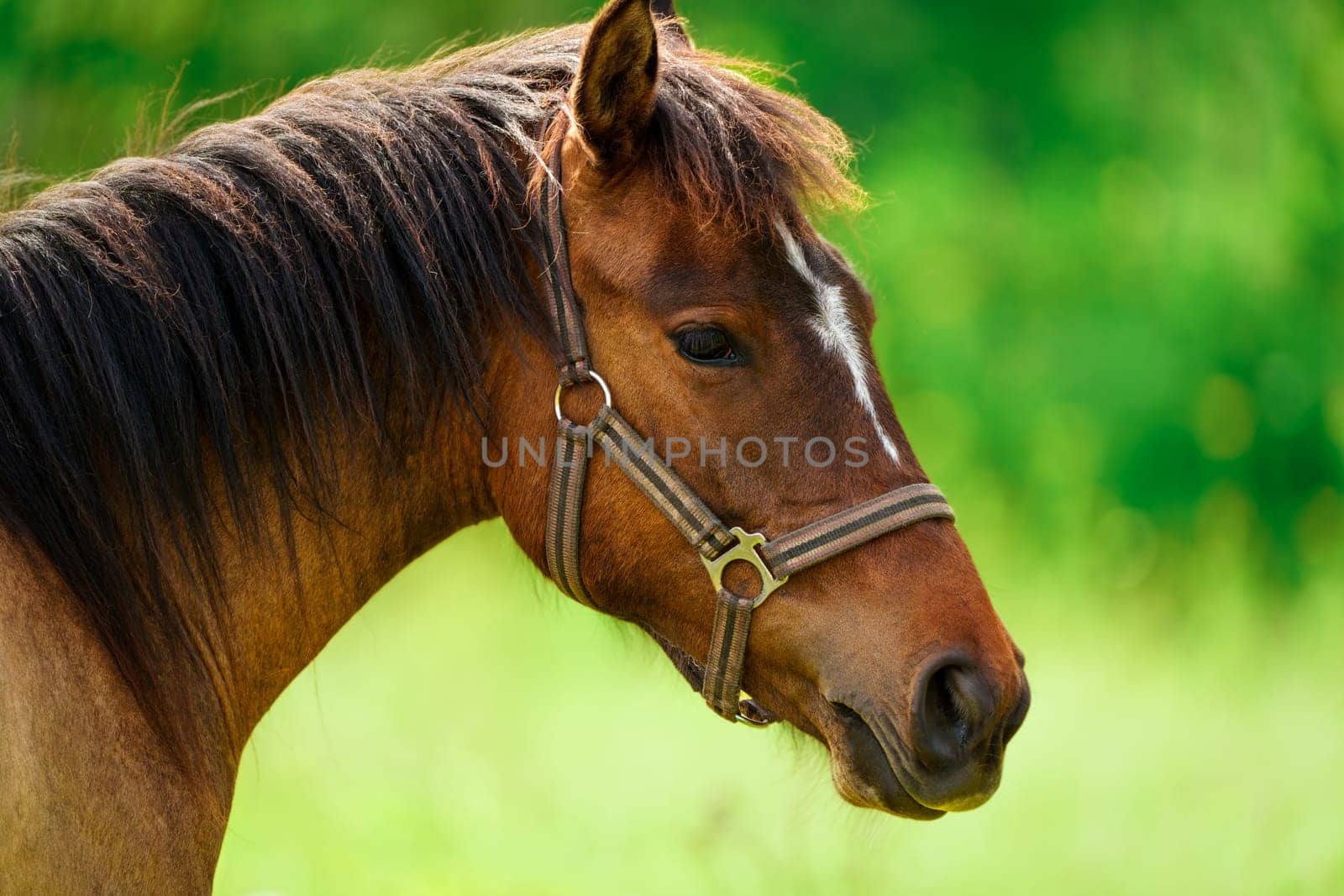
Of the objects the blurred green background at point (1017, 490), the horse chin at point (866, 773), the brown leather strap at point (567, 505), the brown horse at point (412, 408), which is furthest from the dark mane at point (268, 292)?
the blurred green background at point (1017, 490)

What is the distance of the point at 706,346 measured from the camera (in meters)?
1.72

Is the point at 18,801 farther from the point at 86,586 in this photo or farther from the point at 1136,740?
the point at 1136,740

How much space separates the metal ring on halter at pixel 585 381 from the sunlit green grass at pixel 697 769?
201 centimetres

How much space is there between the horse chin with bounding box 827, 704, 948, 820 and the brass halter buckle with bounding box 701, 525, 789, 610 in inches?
7.9

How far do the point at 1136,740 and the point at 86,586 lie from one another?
4.26 m

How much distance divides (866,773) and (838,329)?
2.23 feet

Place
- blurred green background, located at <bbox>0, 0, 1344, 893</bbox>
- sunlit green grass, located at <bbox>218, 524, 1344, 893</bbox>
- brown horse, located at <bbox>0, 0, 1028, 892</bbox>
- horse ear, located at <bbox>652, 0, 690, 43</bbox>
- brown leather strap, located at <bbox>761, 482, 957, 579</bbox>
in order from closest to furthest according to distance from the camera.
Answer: brown horse, located at <bbox>0, 0, 1028, 892</bbox>, brown leather strap, located at <bbox>761, 482, 957, 579</bbox>, horse ear, located at <bbox>652, 0, 690, 43</bbox>, sunlit green grass, located at <bbox>218, 524, 1344, 893</bbox>, blurred green background, located at <bbox>0, 0, 1344, 893</bbox>

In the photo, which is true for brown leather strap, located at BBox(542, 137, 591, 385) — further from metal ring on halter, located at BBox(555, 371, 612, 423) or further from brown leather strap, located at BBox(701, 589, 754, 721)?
brown leather strap, located at BBox(701, 589, 754, 721)

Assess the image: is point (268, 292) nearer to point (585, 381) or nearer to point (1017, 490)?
point (585, 381)

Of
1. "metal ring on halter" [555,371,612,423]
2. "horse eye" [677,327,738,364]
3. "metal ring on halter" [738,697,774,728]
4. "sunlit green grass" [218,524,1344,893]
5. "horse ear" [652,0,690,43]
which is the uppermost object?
"horse ear" [652,0,690,43]

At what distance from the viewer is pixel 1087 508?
5.34 m

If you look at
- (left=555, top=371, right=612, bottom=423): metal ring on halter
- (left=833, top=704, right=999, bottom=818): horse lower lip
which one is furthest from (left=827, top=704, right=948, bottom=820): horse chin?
(left=555, top=371, right=612, bottom=423): metal ring on halter

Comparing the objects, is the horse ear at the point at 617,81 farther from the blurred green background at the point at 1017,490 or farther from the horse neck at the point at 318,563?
the blurred green background at the point at 1017,490

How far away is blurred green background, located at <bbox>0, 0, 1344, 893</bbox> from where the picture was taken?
13.8 ft
